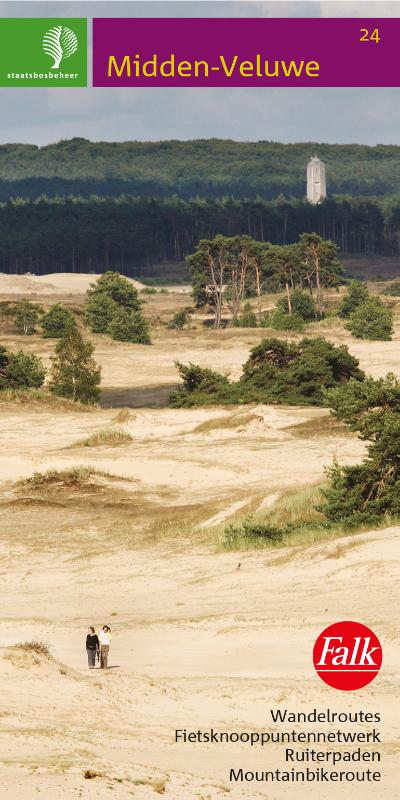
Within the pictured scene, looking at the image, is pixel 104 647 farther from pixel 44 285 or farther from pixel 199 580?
pixel 44 285

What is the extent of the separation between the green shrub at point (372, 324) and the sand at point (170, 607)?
4228 centimetres

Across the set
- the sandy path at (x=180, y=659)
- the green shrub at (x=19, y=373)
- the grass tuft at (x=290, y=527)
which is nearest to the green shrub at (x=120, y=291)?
the green shrub at (x=19, y=373)

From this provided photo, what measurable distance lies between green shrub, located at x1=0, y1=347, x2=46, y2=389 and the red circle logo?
47.9 metres

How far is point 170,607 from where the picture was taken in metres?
23.9

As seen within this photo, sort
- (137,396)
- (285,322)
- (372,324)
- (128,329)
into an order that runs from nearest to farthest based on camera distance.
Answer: (137,396) < (372,324) < (128,329) < (285,322)

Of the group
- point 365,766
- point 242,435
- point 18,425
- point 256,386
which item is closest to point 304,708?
point 365,766

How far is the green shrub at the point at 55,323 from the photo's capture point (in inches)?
3839

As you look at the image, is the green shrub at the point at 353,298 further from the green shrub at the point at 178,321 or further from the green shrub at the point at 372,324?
the green shrub at the point at 178,321

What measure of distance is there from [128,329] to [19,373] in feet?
105

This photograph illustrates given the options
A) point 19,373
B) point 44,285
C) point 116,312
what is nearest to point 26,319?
point 116,312

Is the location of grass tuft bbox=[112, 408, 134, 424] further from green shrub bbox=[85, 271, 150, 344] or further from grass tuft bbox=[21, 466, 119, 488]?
green shrub bbox=[85, 271, 150, 344]

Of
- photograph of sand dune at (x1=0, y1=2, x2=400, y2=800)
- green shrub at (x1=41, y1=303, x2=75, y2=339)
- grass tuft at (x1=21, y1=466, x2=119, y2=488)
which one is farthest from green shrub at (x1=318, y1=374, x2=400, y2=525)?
green shrub at (x1=41, y1=303, x2=75, y2=339)

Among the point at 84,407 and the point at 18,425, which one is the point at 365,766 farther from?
the point at 84,407

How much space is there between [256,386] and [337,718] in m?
46.7
